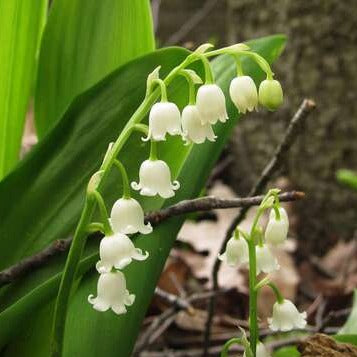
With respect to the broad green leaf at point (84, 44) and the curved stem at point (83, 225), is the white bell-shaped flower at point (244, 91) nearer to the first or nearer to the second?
the curved stem at point (83, 225)

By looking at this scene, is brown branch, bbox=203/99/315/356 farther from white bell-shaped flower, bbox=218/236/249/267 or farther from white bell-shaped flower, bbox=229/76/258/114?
white bell-shaped flower, bbox=229/76/258/114

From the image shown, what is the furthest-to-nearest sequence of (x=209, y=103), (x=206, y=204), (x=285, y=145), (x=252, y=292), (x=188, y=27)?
(x=188, y=27) → (x=285, y=145) → (x=206, y=204) → (x=252, y=292) → (x=209, y=103)

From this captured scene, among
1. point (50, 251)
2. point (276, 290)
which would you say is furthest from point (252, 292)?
point (50, 251)

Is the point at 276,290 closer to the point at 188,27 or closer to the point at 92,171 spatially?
the point at 92,171

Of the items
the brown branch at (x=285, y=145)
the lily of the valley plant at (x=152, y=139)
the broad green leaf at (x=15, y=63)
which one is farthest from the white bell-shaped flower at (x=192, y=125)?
the broad green leaf at (x=15, y=63)

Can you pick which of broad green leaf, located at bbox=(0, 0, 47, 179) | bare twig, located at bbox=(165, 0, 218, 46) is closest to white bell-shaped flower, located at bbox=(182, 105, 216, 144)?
broad green leaf, located at bbox=(0, 0, 47, 179)

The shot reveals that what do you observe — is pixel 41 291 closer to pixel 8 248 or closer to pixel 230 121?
pixel 8 248
